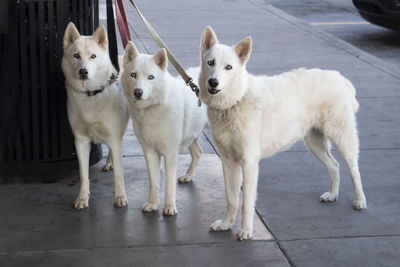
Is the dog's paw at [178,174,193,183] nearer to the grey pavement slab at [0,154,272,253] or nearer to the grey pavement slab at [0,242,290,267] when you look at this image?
the grey pavement slab at [0,154,272,253]

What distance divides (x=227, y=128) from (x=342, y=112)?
1.10 metres

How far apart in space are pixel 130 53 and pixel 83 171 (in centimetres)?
114

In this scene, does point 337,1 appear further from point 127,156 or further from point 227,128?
point 227,128

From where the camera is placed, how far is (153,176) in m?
6.01

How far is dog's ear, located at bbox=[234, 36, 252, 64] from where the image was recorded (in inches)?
209

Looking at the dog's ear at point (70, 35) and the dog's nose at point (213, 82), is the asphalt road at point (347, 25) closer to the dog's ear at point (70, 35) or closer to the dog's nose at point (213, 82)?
the dog's ear at point (70, 35)

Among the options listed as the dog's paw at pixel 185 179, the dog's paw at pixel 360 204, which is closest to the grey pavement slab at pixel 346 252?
the dog's paw at pixel 360 204

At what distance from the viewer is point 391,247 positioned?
530 cm

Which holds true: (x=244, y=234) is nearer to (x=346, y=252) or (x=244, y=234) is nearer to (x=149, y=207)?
(x=346, y=252)

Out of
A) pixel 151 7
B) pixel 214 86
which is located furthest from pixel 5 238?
pixel 151 7

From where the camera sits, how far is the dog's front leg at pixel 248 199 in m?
5.46

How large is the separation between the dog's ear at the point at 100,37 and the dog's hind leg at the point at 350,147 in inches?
78.6

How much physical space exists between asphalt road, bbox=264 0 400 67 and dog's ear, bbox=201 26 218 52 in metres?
6.80

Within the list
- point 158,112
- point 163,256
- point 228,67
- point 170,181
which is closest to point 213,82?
point 228,67
